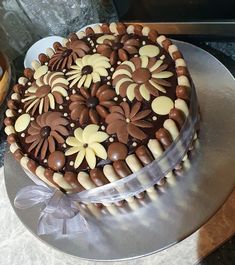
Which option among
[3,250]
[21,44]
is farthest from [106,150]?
[21,44]

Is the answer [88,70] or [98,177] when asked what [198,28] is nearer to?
[88,70]

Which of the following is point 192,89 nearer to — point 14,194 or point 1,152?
point 14,194

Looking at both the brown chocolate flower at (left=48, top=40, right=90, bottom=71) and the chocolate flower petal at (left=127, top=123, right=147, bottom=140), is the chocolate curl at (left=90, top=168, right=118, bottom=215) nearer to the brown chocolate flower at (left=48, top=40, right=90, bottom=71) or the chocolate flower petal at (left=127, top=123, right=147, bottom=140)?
the chocolate flower petal at (left=127, top=123, right=147, bottom=140)

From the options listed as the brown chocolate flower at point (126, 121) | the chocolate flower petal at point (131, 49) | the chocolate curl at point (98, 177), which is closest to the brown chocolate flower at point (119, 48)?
the chocolate flower petal at point (131, 49)

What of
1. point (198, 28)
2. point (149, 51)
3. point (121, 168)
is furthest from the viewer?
point (198, 28)

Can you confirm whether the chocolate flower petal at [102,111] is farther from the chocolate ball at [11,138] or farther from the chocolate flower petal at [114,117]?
the chocolate ball at [11,138]

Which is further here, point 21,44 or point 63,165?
point 21,44

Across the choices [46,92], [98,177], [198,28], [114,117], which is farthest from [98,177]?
[198,28]
